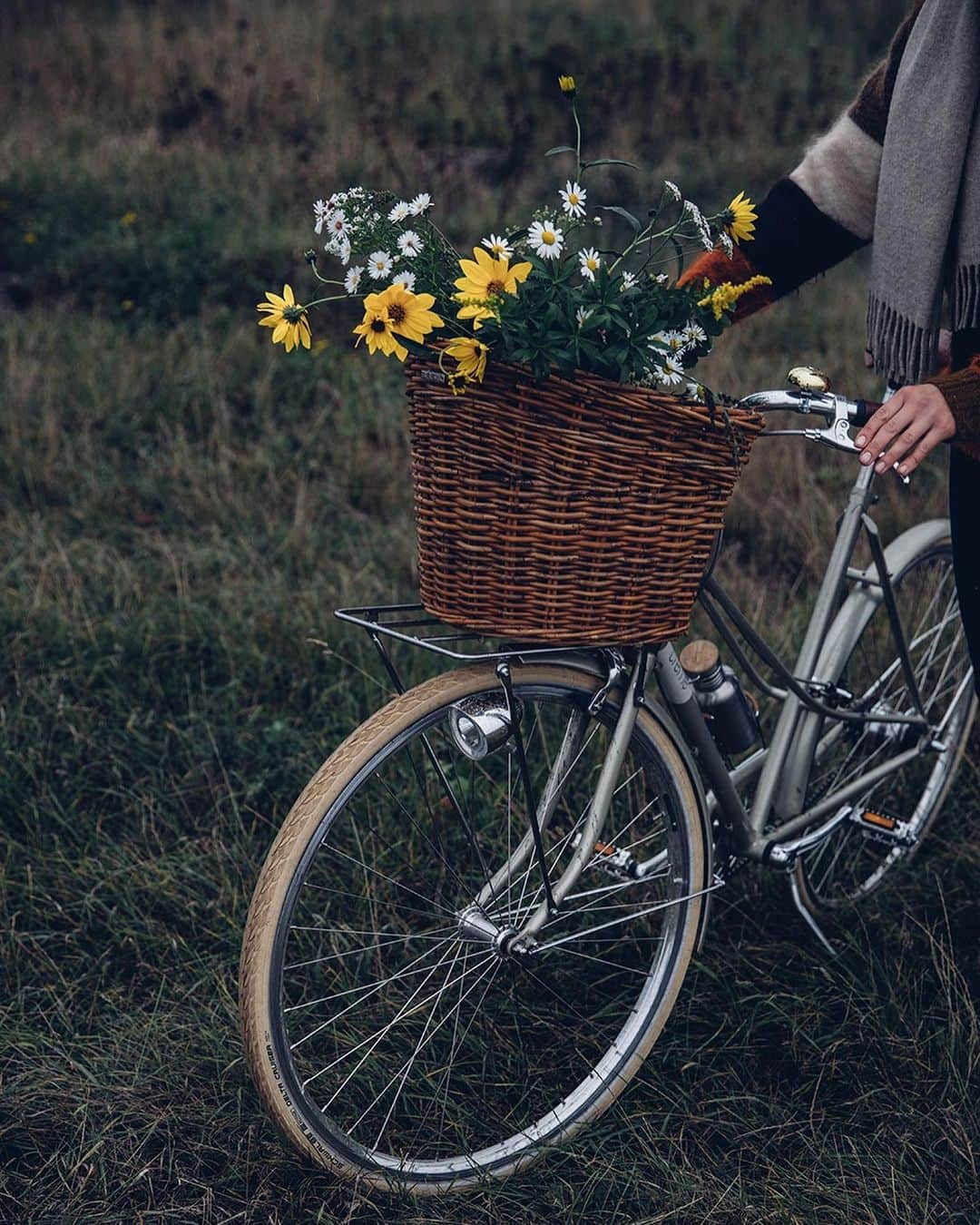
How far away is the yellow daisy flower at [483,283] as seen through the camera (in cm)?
163

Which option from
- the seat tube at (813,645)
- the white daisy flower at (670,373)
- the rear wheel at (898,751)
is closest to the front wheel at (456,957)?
the seat tube at (813,645)

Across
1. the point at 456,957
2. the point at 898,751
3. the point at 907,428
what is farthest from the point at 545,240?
the point at 898,751

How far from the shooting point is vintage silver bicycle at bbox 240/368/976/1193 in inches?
77.2

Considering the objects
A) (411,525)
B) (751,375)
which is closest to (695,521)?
(411,525)

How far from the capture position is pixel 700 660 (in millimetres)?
2279

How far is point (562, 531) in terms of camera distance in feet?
5.70

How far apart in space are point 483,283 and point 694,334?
13.1 inches

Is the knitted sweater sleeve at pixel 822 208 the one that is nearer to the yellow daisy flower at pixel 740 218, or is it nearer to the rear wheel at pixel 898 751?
the yellow daisy flower at pixel 740 218

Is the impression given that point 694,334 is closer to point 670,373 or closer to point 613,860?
point 670,373

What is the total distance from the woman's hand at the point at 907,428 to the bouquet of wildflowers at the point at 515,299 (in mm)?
279

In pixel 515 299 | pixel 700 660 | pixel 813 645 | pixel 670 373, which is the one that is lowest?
pixel 813 645

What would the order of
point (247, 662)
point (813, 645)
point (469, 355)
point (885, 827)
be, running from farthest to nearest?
point (247, 662)
point (885, 827)
point (813, 645)
point (469, 355)

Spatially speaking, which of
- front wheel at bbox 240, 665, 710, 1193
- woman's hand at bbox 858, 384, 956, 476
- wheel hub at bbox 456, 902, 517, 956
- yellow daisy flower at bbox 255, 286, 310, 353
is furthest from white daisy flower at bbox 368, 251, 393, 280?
wheel hub at bbox 456, 902, 517, 956

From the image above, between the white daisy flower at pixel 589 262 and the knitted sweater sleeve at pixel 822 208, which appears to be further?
the knitted sweater sleeve at pixel 822 208
